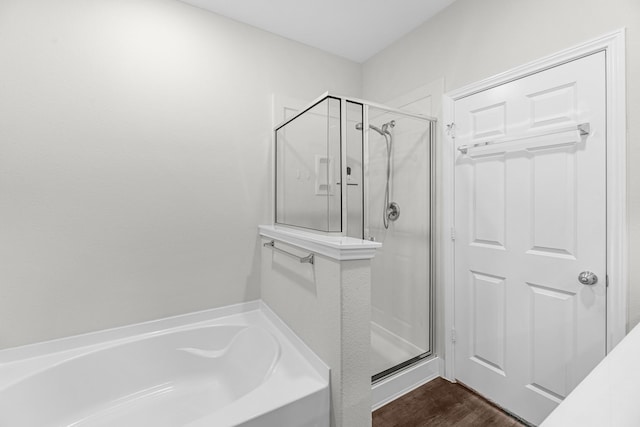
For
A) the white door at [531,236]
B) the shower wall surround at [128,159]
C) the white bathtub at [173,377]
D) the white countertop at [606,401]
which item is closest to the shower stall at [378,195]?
the white door at [531,236]

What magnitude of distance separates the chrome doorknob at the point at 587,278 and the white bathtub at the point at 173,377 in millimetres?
1277

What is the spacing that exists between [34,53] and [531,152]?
267 cm

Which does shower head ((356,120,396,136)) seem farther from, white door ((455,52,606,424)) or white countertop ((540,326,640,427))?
white countertop ((540,326,640,427))

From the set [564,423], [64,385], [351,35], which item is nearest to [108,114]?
[64,385]

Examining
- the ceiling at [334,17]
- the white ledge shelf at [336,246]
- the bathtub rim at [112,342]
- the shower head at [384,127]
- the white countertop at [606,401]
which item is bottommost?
the bathtub rim at [112,342]

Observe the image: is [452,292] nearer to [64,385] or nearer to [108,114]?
[64,385]

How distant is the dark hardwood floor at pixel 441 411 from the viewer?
156 cm

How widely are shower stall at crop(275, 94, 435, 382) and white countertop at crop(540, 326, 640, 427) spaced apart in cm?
107

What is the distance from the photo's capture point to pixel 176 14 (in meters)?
1.84

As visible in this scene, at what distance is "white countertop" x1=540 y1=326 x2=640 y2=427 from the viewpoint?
50cm

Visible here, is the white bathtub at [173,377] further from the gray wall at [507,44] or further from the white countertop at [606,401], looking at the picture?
the gray wall at [507,44]

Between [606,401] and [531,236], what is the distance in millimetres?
1185

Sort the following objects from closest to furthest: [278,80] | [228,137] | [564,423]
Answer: [564,423]
[228,137]
[278,80]

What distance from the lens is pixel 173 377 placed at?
175cm
